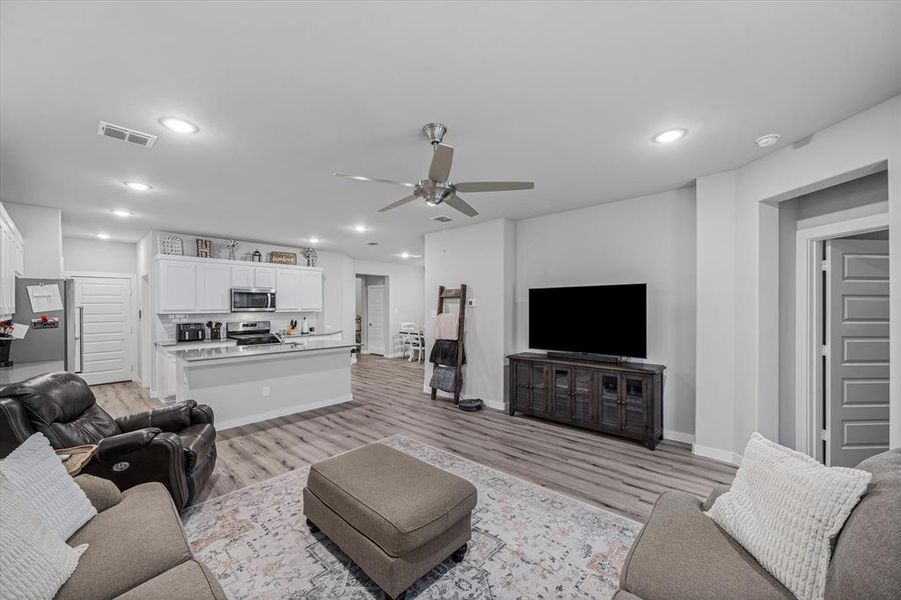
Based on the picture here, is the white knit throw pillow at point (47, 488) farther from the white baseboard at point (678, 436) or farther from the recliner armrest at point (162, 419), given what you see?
the white baseboard at point (678, 436)

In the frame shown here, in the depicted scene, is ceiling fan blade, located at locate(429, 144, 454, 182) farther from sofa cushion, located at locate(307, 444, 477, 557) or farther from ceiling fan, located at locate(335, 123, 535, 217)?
sofa cushion, located at locate(307, 444, 477, 557)

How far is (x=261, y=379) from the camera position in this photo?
15.0 ft

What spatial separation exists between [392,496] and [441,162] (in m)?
1.91

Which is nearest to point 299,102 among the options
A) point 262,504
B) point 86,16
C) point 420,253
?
point 86,16

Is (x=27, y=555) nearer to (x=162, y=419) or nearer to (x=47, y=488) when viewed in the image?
(x=47, y=488)

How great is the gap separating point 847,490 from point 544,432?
Answer: 123 inches

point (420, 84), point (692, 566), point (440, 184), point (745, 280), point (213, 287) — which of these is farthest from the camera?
point (213, 287)

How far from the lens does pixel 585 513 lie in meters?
2.54

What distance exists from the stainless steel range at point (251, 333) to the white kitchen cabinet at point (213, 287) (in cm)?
51

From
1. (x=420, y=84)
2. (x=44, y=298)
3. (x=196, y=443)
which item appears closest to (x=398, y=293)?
(x=44, y=298)

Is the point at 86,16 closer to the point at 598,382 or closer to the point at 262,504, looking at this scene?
the point at 262,504

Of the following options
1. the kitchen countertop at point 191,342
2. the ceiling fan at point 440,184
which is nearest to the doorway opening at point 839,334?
the ceiling fan at point 440,184

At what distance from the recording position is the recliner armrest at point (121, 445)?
7.25 feet

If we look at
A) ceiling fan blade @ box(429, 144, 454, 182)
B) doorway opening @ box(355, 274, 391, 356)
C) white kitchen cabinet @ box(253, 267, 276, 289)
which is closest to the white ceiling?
ceiling fan blade @ box(429, 144, 454, 182)
